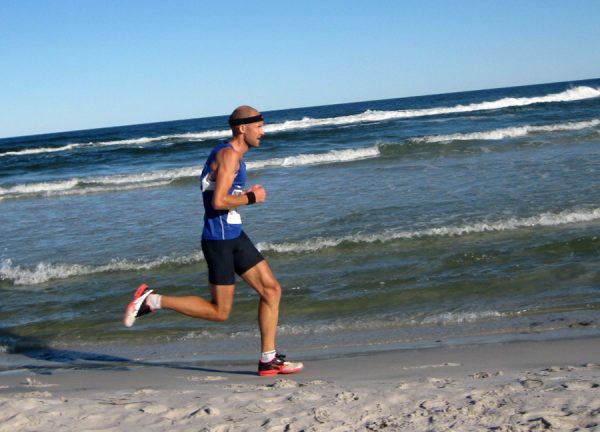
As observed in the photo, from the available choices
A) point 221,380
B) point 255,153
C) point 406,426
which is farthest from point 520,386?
point 255,153

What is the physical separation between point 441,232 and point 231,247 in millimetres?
4619

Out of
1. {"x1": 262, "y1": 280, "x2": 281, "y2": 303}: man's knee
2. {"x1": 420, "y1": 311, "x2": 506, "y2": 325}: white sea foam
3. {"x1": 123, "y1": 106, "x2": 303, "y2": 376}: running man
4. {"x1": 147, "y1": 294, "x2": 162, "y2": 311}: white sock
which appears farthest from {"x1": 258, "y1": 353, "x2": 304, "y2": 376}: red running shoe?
{"x1": 420, "y1": 311, "x2": 506, "y2": 325}: white sea foam

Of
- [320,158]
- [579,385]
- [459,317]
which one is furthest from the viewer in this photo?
[320,158]

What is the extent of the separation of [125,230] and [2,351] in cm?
513

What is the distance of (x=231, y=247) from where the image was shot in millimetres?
4746

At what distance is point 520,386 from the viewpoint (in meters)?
3.86

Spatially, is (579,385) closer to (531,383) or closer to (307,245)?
(531,383)

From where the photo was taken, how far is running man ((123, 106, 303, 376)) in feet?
15.0

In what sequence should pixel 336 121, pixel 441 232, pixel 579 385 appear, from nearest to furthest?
pixel 579 385 → pixel 441 232 → pixel 336 121

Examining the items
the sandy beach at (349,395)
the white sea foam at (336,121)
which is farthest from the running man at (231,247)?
the white sea foam at (336,121)

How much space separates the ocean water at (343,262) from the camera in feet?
19.2

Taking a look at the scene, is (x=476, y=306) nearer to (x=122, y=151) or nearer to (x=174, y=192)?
(x=174, y=192)

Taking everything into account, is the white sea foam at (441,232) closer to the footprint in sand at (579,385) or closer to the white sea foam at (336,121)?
the footprint in sand at (579,385)

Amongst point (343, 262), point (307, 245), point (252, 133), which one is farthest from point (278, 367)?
point (307, 245)
